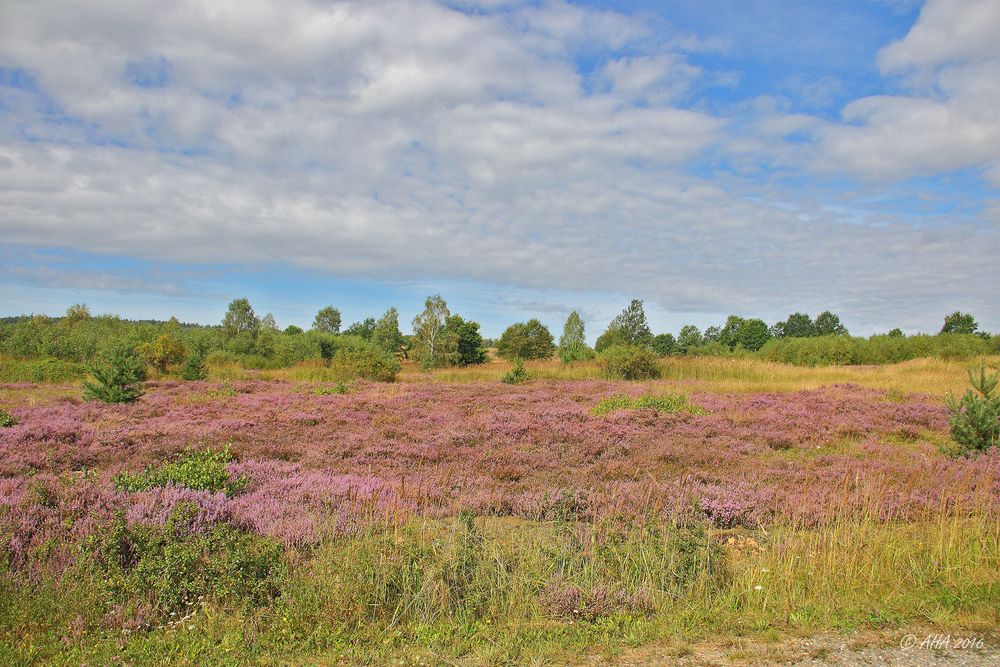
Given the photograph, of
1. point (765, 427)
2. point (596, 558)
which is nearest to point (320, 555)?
point (596, 558)

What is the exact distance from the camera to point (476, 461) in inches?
382

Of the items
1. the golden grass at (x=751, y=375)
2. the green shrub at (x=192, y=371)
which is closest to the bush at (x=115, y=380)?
the green shrub at (x=192, y=371)

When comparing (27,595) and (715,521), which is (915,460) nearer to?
(715,521)

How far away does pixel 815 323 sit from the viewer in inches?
3671

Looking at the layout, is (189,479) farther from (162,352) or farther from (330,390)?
(162,352)

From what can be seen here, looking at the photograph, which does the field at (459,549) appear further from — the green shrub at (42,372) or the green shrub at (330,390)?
the green shrub at (42,372)

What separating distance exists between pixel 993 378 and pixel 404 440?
12.3 metres

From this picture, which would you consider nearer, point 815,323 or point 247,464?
point 247,464

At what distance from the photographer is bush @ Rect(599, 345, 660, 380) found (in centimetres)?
2930

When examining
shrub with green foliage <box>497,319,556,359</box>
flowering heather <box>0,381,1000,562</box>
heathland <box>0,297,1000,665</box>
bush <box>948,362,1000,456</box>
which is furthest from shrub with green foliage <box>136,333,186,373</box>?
shrub with green foliage <box>497,319,556,359</box>

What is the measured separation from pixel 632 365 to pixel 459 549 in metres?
25.2

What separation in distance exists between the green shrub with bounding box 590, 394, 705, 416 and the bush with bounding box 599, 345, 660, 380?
39.2 feet

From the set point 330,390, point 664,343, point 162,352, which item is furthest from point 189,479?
point 664,343

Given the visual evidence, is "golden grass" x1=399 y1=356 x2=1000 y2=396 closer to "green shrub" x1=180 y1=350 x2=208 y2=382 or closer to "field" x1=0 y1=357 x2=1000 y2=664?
"green shrub" x1=180 y1=350 x2=208 y2=382
